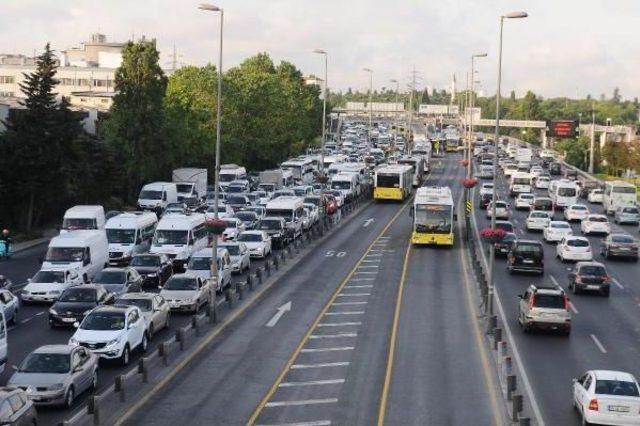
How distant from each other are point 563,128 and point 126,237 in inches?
5058

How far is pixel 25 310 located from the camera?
3894 cm

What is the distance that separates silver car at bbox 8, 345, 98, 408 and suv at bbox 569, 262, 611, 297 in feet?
83.6

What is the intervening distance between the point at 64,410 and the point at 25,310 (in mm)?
15454

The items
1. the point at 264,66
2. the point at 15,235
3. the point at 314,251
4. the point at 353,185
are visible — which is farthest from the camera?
the point at 264,66

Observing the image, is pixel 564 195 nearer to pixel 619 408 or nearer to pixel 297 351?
pixel 297 351

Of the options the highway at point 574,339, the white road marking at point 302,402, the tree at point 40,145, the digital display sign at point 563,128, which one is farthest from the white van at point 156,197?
the digital display sign at point 563,128

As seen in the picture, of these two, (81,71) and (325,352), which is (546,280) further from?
(81,71)

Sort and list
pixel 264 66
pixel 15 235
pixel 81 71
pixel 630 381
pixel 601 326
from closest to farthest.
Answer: pixel 630 381 → pixel 601 326 → pixel 15 235 → pixel 264 66 → pixel 81 71

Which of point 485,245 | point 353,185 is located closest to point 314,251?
point 485,245

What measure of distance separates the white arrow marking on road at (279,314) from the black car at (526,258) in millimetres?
14100

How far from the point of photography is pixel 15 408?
67.7 feet

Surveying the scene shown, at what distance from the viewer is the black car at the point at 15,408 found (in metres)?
20.1

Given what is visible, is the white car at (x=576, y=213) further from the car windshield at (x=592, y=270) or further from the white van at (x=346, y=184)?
the car windshield at (x=592, y=270)

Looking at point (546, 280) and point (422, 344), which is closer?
point (422, 344)
